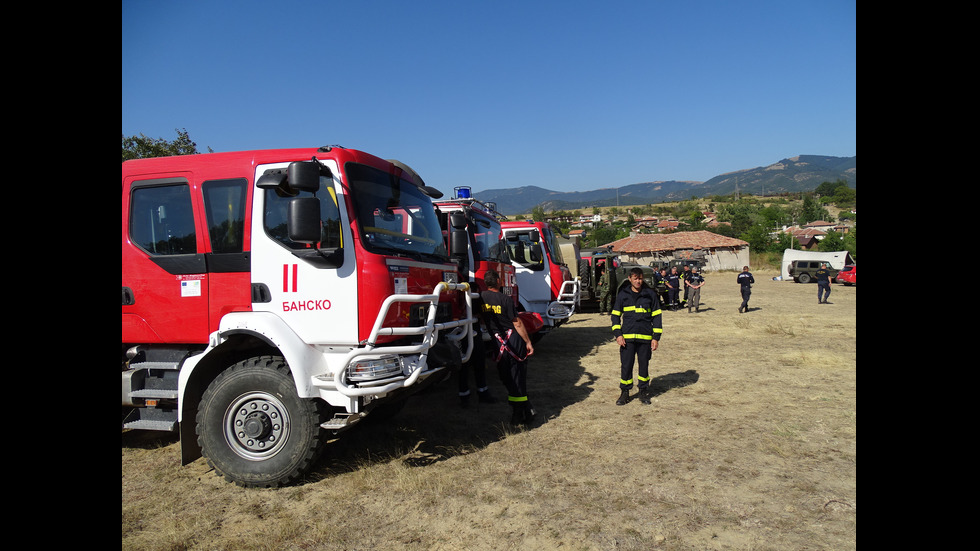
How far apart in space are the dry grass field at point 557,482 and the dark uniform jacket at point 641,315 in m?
0.90

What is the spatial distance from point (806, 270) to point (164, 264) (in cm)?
3831

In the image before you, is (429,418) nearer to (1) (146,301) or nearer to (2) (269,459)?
(2) (269,459)

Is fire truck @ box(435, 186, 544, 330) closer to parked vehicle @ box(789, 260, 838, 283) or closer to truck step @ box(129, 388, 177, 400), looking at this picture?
truck step @ box(129, 388, 177, 400)

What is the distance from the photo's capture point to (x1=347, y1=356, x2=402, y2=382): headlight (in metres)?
3.76

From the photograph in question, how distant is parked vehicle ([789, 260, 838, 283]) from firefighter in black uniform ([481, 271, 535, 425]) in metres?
35.0

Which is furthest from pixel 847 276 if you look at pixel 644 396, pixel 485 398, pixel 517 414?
pixel 517 414

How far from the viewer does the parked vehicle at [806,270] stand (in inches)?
1342

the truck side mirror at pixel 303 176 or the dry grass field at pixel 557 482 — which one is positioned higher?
the truck side mirror at pixel 303 176

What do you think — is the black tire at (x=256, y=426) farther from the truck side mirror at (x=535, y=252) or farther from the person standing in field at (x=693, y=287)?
the person standing in field at (x=693, y=287)

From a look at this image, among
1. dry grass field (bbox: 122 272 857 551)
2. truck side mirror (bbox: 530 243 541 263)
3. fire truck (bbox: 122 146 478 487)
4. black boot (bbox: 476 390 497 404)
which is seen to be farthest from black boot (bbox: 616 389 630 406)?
truck side mirror (bbox: 530 243 541 263)

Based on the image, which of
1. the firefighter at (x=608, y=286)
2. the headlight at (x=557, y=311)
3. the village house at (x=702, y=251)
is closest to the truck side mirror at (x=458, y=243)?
the headlight at (x=557, y=311)

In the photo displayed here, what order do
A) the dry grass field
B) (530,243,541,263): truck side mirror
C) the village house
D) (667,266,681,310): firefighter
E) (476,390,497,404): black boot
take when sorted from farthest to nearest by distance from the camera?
the village house, (667,266,681,310): firefighter, (530,243,541,263): truck side mirror, (476,390,497,404): black boot, the dry grass field
